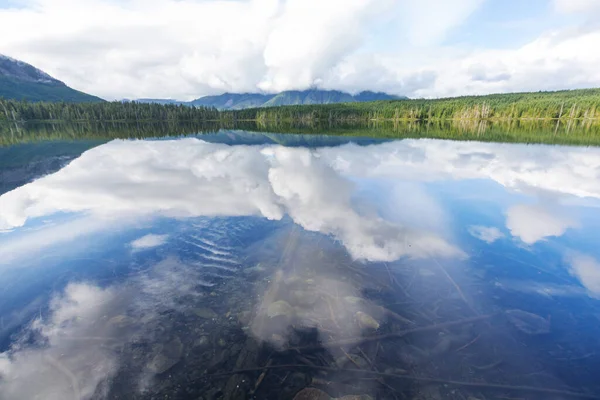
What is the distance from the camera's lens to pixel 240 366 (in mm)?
6762

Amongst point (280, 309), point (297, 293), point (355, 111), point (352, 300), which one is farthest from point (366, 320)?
point (355, 111)

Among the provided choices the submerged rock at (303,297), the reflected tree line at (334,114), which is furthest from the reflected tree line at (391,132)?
the submerged rock at (303,297)

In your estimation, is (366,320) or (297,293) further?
(297,293)

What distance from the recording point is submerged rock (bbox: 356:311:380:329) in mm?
8172

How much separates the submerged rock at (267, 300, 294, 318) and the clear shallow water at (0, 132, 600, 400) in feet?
0.19

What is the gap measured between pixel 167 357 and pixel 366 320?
207 inches

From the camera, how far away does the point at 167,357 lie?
7059 mm

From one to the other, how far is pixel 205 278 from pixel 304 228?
18.6 ft

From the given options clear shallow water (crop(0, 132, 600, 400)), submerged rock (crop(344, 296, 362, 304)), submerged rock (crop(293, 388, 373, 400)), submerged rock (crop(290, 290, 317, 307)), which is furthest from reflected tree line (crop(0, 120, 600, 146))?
submerged rock (crop(293, 388, 373, 400))

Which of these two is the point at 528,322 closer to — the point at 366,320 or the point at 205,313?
the point at 366,320

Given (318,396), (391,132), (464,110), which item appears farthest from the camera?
(464,110)

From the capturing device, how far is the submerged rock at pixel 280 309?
8586 mm

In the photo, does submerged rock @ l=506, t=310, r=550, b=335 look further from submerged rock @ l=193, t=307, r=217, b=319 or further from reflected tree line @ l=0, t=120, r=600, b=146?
reflected tree line @ l=0, t=120, r=600, b=146

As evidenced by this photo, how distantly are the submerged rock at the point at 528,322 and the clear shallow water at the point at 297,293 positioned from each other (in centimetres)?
5
